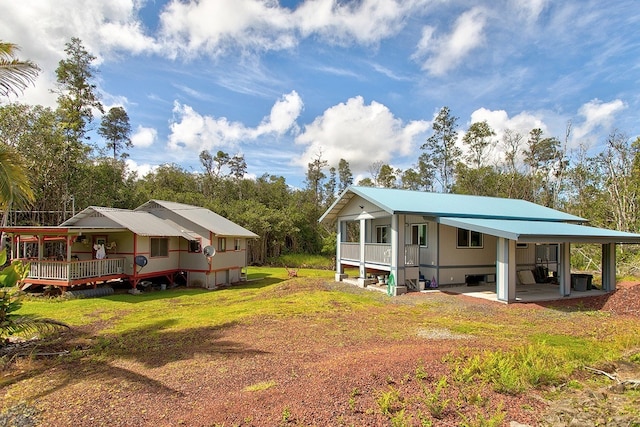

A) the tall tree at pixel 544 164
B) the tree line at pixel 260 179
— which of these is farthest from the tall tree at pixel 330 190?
the tall tree at pixel 544 164

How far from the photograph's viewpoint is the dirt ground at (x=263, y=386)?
468 centimetres

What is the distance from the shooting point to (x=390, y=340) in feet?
27.2

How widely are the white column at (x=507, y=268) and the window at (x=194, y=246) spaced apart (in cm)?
1448

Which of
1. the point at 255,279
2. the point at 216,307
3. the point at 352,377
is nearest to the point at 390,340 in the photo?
the point at 352,377

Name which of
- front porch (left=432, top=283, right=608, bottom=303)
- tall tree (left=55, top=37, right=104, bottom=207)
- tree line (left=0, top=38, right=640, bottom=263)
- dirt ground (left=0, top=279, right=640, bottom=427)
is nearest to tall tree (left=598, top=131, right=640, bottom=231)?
tree line (left=0, top=38, right=640, bottom=263)

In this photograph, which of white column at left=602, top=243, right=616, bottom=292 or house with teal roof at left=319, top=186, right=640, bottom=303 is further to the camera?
white column at left=602, top=243, right=616, bottom=292

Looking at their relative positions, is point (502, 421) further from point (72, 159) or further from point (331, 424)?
point (72, 159)

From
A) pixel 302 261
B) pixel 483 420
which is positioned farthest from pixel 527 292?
pixel 302 261

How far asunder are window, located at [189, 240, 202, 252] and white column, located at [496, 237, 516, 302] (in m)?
14.5

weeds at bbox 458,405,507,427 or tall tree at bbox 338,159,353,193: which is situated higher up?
tall tree at bbox 338,159,353,193

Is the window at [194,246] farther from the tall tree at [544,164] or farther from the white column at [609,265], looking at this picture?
the tall tree at [544,164]

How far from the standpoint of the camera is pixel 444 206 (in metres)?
17.1

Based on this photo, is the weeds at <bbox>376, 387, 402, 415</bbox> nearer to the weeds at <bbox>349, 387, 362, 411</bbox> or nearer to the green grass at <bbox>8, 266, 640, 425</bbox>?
the green grass at <bbox>8, 266, 640, 425</bbox>

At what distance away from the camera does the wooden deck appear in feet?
50.6
